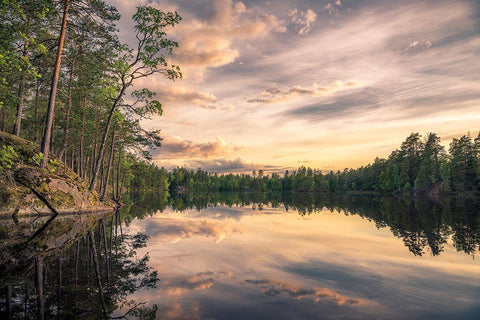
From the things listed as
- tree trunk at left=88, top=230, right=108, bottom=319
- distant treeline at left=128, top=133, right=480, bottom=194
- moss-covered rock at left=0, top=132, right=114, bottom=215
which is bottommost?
tree trunk at left=88, top=230, right=108, bottom=319

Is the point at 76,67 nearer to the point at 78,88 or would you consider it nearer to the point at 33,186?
the point at 78,88

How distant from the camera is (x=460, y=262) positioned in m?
8.88

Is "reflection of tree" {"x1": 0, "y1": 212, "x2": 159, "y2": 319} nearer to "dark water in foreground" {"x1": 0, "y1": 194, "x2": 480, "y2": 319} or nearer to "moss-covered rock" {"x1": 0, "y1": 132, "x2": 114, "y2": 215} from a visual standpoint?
"dark water in foreground" {"x1": 0, "y1": 194, "x2": 480, "y2": 319}

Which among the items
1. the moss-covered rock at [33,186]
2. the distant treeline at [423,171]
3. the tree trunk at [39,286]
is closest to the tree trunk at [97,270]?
the tree trunk at [39,286]

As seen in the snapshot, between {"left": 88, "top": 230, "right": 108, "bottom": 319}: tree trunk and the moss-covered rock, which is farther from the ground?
the moss-covered rock

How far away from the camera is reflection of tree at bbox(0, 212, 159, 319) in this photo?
499 cm

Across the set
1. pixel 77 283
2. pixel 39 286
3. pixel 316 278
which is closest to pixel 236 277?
pixel 316 278

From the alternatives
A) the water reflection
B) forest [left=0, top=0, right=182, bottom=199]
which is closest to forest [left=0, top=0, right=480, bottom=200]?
forest [left=0, top=0, right=182, bottom=199]

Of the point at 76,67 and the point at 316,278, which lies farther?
the point at 76,67

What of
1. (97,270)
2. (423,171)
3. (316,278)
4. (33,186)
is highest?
(423,171)

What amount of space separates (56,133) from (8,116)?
11816 mm

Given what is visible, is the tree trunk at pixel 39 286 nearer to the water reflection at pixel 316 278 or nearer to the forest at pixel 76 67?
the water reflection at pixel 316 278

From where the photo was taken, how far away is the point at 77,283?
648 centimetres

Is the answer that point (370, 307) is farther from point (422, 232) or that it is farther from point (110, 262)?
point (422, 232)
